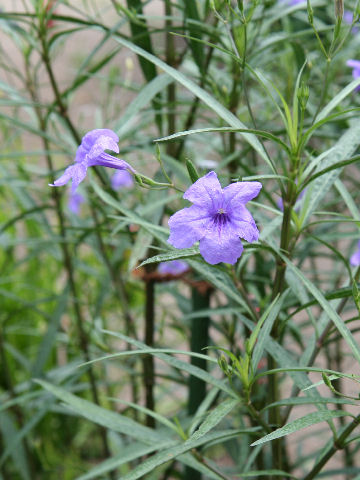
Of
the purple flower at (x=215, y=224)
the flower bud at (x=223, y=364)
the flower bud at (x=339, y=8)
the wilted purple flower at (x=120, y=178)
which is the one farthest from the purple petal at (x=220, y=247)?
the wilted purple flower at (x=120, y=178)

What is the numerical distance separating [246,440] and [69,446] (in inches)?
34.9

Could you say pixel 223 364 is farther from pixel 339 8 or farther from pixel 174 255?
pixel 339 8

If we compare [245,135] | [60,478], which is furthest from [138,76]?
[245,135]

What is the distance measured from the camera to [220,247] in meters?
Result: 0.50

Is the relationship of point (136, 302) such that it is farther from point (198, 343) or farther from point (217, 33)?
point (217, 33)

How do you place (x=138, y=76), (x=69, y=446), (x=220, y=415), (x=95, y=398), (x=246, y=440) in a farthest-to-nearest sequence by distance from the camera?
(x=138, y=76) → (x=69, y=446) → (x=95, y=398) → (x=246, y=440) → (x=220, y=415)

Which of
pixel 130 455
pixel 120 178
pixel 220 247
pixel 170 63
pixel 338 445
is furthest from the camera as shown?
pixel 120 178

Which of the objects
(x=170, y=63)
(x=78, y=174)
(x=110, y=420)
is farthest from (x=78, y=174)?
(x=170, y=63)

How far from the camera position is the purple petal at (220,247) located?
50 centimetres

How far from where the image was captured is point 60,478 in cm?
154

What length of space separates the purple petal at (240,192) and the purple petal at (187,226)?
0.08ft

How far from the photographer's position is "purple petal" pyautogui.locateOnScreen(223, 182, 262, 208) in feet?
1.66

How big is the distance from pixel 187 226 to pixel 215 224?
3 centimetres

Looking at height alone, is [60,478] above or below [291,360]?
below
